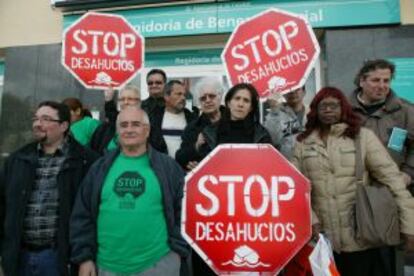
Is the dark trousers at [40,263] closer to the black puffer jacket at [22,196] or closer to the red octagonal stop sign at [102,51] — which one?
the black puffer jacket at [22,196]

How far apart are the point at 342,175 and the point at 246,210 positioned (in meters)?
0.77

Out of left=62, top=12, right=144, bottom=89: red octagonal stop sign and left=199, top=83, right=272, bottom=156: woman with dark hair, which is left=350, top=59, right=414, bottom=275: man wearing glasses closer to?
left=199, top=83, right=272, bottom=156: woman with dark hair

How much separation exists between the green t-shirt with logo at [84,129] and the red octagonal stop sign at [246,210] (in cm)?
170

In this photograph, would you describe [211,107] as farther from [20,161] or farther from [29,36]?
[29,36]

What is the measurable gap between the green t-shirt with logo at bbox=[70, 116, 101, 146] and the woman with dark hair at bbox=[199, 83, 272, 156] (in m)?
1.18

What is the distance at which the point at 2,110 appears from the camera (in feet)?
24.1

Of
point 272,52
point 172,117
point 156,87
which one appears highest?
point 272,52

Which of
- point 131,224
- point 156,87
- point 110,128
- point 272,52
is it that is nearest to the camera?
point 131,224

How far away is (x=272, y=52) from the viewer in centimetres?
328

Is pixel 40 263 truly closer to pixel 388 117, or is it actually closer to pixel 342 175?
pixel 342 175

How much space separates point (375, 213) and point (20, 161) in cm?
212

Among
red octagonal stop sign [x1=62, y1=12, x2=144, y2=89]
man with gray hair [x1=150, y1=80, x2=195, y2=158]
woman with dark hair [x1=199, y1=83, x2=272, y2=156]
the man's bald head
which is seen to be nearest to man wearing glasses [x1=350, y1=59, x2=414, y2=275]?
Answer: woman with dark hair [x1=199, y1=83, x2=272, y2=156]

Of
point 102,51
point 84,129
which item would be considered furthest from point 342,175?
point 102,51

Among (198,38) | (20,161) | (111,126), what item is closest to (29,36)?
(198,38)
